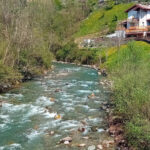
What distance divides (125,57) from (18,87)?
13.5 metres

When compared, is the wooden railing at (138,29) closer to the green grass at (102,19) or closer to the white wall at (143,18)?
the white wall at (143,18)

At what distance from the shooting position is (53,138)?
15.9 metres

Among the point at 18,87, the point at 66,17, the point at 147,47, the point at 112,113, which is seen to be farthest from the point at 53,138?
the point at 66,17

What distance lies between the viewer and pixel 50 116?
1997cm

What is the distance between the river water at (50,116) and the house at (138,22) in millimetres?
30538

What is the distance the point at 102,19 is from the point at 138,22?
23.9 m

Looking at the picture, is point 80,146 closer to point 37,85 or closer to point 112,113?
point 112,113

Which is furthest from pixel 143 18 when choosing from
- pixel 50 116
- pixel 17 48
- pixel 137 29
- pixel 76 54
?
pixel 50 116

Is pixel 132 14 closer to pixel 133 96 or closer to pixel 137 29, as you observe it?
pixel 137 29

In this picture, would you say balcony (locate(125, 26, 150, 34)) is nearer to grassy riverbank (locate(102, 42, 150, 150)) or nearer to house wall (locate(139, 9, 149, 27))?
house wall (locate(139, 9, 149, 27))

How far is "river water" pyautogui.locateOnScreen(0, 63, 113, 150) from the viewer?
610 inches

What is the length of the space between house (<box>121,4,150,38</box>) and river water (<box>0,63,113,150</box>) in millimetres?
30538

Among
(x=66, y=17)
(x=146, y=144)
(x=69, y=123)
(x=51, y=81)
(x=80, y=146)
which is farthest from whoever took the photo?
(x=66, y=17)

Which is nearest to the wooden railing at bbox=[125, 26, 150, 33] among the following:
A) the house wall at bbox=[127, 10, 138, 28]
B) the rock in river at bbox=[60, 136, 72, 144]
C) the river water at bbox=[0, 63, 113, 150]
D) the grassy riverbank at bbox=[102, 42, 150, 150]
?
the house wall at bbox=[127, 10, 138, 28]
